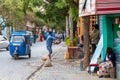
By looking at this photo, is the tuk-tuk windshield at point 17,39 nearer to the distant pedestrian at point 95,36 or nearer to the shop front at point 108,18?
the distant pedestrian at point 95,36

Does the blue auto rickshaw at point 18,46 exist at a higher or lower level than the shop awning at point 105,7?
lower

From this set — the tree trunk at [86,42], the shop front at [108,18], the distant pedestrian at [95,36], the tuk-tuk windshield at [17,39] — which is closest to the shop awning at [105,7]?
the shop front at [108,18]

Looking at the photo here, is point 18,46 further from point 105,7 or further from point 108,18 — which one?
point 105,7

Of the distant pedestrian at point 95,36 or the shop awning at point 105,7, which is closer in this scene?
the shop awning at point 105,7

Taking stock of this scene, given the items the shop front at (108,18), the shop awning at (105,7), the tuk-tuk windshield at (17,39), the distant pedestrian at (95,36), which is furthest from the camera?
the tuk-tuk windshield at (17,39)

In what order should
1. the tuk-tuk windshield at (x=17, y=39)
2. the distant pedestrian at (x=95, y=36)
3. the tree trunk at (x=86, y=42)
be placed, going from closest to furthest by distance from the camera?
the tree trunk at (x=86, y=42) → the distant pedestrian at (x=95, y=36) → the tuk-tuk windshield at (x=17, y=39)

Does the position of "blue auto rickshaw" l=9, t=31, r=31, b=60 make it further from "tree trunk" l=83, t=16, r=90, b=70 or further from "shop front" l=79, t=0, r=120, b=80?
"shop front" l=79, t=0, r=120, b=80

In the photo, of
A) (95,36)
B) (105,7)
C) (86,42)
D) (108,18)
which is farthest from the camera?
(95,36)

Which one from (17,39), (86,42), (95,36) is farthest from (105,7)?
(17,39)

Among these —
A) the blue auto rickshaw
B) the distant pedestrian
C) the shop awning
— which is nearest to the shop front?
the shop awning

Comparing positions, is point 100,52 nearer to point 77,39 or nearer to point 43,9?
point 77,39

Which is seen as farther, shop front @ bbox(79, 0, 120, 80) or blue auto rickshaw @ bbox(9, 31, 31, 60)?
blue auto rickshaw @ bbox(9, 31, 31, 60)

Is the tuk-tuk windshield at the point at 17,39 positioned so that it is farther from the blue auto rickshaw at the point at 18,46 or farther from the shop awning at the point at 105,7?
the shop awning at the point at 105,7

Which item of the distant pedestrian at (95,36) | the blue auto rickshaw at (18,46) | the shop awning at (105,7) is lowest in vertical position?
the blue auto rickshaw at (18,46)
